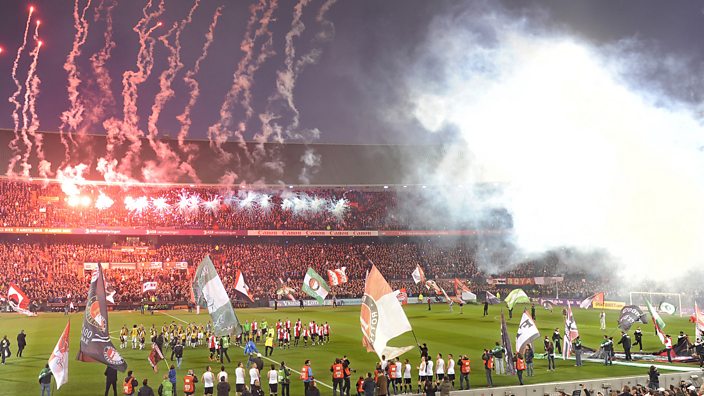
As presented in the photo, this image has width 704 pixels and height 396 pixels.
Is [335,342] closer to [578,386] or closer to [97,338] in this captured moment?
[578,386]

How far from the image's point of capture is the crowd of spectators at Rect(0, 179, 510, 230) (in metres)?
68.3

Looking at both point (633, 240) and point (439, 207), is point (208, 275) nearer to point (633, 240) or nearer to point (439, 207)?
point (633, 240)

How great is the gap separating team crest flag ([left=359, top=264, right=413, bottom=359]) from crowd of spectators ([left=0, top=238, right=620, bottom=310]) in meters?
33.9

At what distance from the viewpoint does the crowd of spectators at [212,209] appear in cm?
6831

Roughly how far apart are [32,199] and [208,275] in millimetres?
52665

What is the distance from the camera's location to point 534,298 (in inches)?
2601

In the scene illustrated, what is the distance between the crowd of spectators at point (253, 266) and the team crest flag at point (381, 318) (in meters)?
33.9

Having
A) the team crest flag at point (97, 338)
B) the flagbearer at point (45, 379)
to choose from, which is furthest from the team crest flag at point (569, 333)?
the flagbearer at point (45, 379)

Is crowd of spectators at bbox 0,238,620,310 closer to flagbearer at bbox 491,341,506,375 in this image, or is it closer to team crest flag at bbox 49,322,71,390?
flagbearer at bbox 491,341,506,375

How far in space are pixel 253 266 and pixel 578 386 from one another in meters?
54.2

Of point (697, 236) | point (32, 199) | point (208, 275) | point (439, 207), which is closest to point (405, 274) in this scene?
point (439, 207)

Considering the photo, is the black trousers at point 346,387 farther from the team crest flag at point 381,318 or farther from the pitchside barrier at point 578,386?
the pitchside barrier at point 578,386

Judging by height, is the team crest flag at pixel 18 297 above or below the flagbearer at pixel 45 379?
above

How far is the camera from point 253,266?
7256 cm
